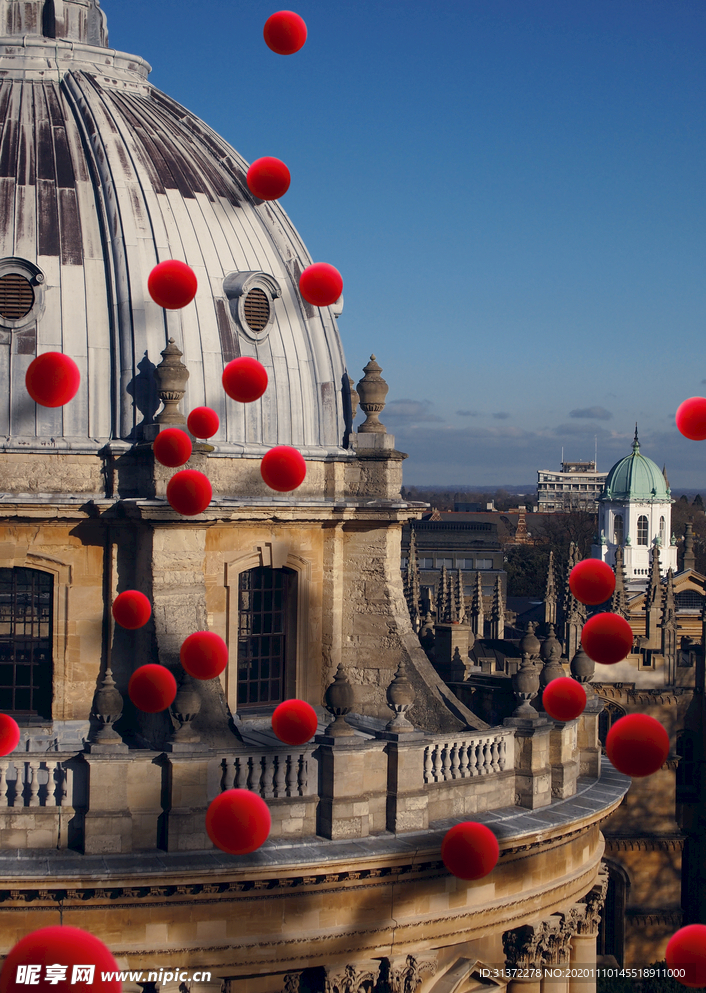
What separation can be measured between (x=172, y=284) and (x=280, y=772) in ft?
26.5

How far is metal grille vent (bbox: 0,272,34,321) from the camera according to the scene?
77.4ft

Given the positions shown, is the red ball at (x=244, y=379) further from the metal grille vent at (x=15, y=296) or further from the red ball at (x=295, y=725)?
the red ball at (x=295, y=725)

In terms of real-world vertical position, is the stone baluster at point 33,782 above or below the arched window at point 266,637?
below

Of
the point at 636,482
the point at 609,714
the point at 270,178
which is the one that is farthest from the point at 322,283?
the point at 636,482

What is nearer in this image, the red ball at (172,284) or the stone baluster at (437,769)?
the stone baluster at (437,769)

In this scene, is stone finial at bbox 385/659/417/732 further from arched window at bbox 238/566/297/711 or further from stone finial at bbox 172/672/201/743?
arched window at bbox 238/566/297/711

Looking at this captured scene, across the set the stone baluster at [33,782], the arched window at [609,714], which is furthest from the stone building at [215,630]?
the arched window at [609,714]

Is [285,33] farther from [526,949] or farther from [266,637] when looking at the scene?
[526,949]

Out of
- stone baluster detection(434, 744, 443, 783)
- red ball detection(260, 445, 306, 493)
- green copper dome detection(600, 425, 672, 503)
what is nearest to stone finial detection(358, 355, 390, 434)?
red ball detection(260, 445, 306, 493)

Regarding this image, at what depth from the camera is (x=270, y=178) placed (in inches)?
879

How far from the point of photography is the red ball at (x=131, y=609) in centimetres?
2184

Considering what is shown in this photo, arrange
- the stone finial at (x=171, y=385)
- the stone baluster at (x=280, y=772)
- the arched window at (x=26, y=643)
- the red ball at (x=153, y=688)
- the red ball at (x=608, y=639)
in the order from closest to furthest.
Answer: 1. the red ball at (x=608, y=639)
2. the stone baluster at (x=280, y=772)
3. the red ball at (x=153, y=688)
4. the stone finial at (x=171, y=385)
5. the arched window at (x=26, y=643)

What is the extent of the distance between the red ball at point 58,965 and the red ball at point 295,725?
6.22 m

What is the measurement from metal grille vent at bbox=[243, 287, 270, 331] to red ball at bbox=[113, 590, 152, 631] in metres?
5.92
